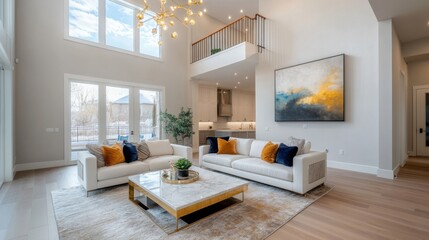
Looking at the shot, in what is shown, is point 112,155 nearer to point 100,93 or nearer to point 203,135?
point 100,93

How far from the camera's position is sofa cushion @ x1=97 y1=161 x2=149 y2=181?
348 centimetres

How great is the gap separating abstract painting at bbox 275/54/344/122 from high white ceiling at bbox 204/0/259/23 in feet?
12.5

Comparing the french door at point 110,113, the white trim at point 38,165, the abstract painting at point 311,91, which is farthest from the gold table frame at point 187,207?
the french door at point 110,113

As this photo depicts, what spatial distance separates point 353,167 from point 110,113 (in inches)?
273

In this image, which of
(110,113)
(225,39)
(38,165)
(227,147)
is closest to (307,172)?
(227,147)

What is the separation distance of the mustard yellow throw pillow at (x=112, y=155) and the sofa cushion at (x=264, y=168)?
2221 mm

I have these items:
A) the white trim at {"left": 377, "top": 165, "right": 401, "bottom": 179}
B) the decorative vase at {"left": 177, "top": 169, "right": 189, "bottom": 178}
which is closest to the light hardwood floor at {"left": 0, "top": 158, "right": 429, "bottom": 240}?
the white trim at {"left": 377, "top": 165, "right": 401, "bottom": 179}

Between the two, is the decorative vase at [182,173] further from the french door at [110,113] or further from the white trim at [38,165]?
the white trim at [38,165]

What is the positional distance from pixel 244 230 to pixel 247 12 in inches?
344

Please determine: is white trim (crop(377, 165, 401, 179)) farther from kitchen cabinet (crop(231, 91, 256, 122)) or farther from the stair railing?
kitchen cabinet (crop(231, 91, 256, 122))

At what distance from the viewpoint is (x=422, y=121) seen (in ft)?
21.3

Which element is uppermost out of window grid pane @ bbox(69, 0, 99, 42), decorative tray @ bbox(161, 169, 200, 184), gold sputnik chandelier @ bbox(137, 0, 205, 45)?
window grid pane @ bbox(69, 0, 99, 42)

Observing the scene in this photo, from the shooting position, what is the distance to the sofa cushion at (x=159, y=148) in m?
4.67

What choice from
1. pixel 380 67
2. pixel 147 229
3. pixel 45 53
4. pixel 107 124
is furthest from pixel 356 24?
pixel 45 53
